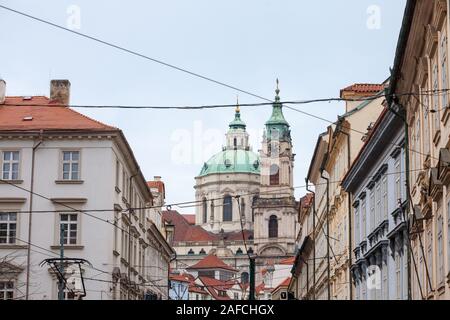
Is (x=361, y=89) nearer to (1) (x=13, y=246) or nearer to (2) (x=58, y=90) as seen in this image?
(2) (x=58, y=90)

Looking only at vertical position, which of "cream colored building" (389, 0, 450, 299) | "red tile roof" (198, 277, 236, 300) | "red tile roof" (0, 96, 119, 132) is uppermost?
"red tile roof" (198, 277, 236, 300)

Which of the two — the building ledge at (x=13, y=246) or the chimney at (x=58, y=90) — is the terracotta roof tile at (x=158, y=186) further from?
the building ledge at (x=13, y=246)

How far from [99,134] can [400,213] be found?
818 inches

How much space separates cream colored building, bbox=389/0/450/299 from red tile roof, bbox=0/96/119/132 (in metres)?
22.1

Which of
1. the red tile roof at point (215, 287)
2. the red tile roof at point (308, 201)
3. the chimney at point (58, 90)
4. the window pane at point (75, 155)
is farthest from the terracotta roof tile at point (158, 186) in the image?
the red tile roof at point (215, 287)

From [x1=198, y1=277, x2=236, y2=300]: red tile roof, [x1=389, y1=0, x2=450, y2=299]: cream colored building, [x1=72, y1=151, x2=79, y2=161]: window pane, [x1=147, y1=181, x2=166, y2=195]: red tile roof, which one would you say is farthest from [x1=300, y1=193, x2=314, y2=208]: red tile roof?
[x1=198, y1=277, x2=236, y2=300]: red tile roof

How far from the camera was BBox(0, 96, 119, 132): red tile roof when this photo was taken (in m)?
47.7

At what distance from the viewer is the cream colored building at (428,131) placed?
67.8 ft

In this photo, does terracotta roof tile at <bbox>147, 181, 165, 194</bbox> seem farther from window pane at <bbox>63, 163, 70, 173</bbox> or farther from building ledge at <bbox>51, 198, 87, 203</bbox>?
building ledge at <bbox>51, 198, 87, 203</bbox>

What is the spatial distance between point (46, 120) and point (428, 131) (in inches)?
1099

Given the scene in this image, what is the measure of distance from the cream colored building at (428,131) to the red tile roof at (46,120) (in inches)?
868

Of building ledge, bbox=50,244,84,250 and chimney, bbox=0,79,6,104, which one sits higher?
chimney, bbox=0,79,6,104
